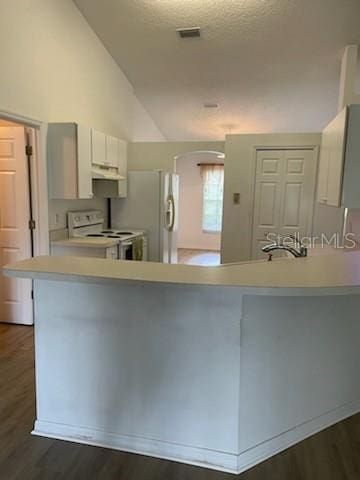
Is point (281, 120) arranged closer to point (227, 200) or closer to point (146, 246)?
point (227, 200)

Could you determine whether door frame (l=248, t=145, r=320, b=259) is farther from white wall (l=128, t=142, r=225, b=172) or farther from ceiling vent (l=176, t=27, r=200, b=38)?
ceiling vent (l=176, t=27, r=200, b=38)

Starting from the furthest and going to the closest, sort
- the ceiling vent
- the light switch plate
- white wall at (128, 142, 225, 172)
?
white wall at (128, 142, 225, 172)
the light switch plate
the ceiling vent

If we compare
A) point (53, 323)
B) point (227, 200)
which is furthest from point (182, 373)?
point (227, 200)

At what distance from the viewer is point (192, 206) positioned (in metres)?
8.58

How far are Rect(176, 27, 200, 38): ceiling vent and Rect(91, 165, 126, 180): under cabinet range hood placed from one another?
1.79 meters

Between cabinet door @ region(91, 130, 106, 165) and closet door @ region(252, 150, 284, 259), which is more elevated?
cabinet door @ region(91, 130, 106, 165)

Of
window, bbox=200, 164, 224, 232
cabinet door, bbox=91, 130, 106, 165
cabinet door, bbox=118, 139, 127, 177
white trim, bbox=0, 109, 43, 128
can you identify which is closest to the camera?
white trim, bbox=0, 109, 43, 128

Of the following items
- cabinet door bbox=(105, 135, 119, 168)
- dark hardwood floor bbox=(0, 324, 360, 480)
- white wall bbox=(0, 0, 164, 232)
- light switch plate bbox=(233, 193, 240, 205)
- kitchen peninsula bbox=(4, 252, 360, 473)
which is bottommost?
dark hardwood floor bbox=(0, 324, 360, 480)

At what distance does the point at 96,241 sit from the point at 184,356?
2.37 metres

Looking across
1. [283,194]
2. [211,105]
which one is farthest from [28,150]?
[211,105]

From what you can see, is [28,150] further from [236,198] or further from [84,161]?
[236,198]

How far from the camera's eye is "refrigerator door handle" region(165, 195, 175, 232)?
5188mm

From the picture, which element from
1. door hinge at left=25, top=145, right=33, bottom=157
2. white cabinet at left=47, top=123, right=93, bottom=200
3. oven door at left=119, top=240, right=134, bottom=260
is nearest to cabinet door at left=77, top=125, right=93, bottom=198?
white cabinet at left=47, top=123, right=93, bottom=200

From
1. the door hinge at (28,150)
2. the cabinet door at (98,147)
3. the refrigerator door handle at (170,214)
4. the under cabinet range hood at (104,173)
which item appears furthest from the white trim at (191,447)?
the refrigerator door handle at (170,214)
